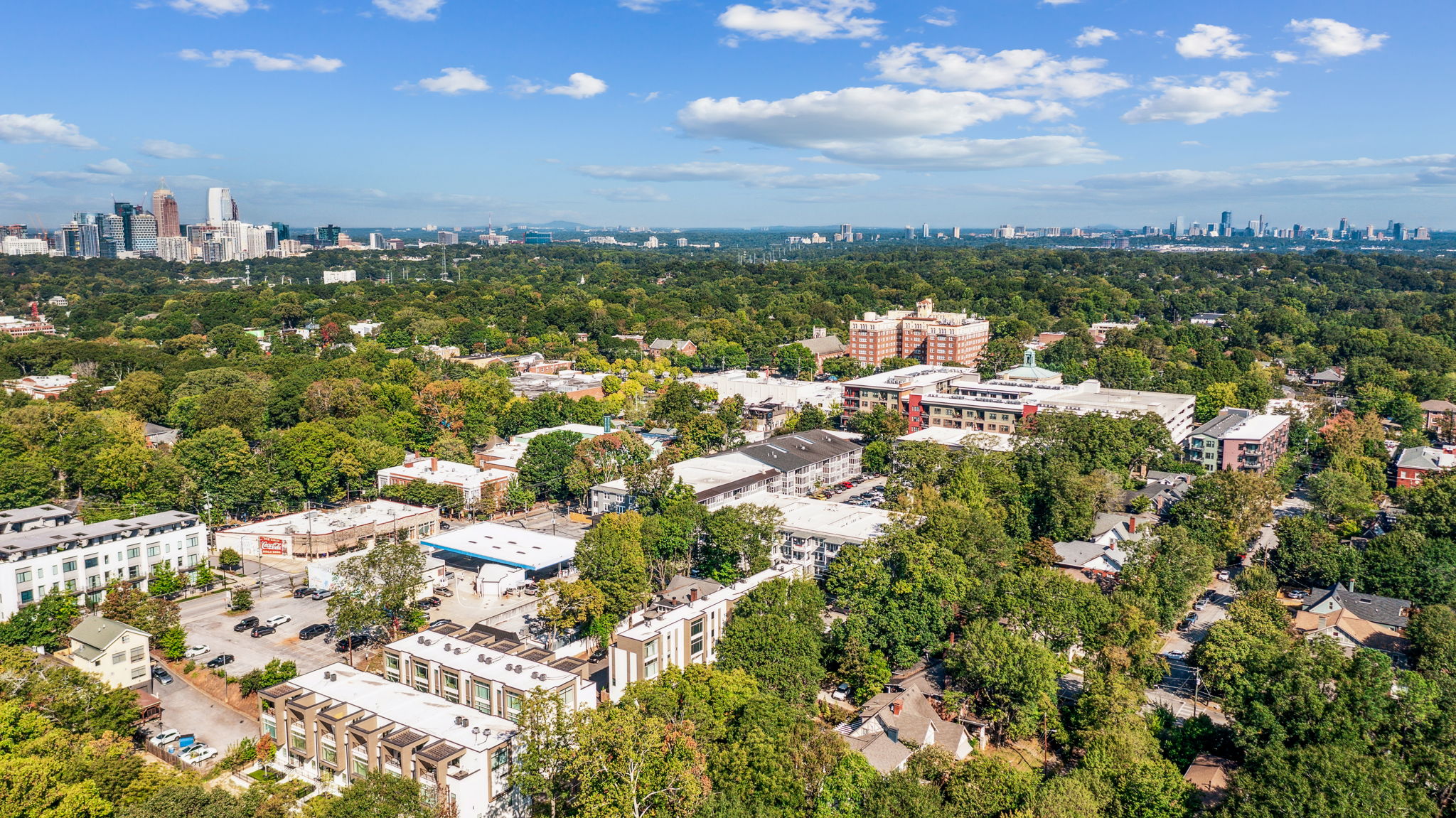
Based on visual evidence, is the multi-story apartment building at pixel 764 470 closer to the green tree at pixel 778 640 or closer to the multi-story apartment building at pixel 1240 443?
the green tree at pixel 778 640

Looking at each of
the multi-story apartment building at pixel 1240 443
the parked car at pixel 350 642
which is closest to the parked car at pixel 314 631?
the parked car at pixel 350 642

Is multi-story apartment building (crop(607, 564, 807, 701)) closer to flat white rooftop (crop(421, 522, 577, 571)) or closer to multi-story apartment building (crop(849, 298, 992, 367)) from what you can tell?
flat white rooftop (crop(421, 522, 577, 571))

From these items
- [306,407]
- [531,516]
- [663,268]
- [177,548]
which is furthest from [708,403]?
[663,268]

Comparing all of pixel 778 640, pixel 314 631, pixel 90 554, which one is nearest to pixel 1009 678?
pixel 778 640

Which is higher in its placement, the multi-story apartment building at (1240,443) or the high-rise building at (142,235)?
the high-rise building at (142,235)

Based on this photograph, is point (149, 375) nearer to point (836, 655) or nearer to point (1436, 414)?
point (836, 655)
